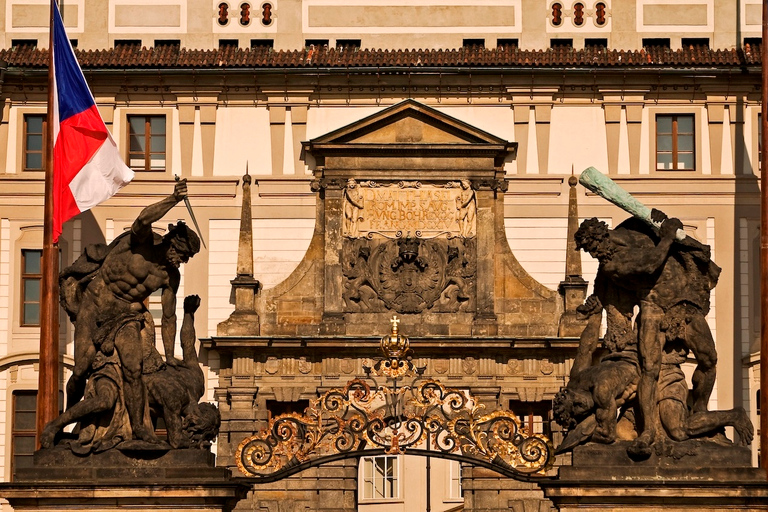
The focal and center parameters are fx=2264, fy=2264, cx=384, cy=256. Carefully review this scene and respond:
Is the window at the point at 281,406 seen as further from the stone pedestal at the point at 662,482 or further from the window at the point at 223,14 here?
the stone pedestal at the point at 662,482

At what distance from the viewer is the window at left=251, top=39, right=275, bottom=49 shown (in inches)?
1665

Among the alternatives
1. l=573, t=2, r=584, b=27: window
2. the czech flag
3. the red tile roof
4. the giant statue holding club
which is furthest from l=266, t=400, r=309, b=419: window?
the giant statue holding club

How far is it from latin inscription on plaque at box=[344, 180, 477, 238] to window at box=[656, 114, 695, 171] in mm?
3739

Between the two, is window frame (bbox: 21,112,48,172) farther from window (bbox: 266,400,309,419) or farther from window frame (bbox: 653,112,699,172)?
window frame (bbox: 653,112,699,172)

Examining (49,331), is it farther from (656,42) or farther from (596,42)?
(656,42)

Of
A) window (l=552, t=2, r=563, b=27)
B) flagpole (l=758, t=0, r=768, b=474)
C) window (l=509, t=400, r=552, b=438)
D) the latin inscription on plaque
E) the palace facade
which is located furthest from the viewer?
window (l=552, t=2, r=563, b=27)

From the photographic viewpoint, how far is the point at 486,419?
23484 mm

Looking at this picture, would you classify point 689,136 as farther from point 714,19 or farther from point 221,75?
point 221,75

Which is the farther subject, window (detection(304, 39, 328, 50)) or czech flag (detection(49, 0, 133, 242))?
window (detection(304, 39, 328, 50))

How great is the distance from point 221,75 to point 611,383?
65.2ft

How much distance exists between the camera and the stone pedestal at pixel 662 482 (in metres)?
22.6

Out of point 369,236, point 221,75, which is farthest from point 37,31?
point 369,236

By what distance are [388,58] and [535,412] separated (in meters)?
7.13

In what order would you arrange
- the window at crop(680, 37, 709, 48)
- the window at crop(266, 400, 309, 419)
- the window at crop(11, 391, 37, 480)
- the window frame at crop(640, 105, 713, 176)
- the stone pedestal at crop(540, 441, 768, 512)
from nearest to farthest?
the stone pedestal at crop(540, 441, 768, 512), the window at crop(266, 400, 309, 419), the window at crop(11, 391, 37, 480), the window frame at crop(640, 105, 713, 176), the window at crop(680, 37, 709, 48)
